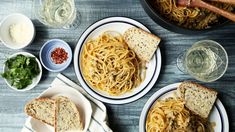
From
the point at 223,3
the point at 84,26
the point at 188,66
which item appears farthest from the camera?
the point at 84,26

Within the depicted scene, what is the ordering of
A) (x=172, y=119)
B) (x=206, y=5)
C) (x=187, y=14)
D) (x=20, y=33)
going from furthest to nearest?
(x=20, y=33)
(x=172, y=119)
(x=187, y=14)
(x=206, y=5)

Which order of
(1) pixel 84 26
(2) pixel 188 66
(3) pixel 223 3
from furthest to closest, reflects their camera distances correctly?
(1) pixel 84 26 < (2) pixel 188 66 < (3) pixel 223 3

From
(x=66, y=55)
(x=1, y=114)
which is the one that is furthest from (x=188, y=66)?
(x=1, y=114)

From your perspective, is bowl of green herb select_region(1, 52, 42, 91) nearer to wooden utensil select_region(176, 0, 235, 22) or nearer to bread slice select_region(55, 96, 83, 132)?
bread slice select_region(55, 96, 83, 132)

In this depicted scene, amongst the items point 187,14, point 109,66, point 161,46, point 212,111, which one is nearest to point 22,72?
point 109,66

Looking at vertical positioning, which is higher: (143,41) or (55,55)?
(143,41)

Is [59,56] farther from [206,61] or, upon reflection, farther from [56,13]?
[206,61]

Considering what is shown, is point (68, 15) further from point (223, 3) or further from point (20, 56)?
point (223, 3)
